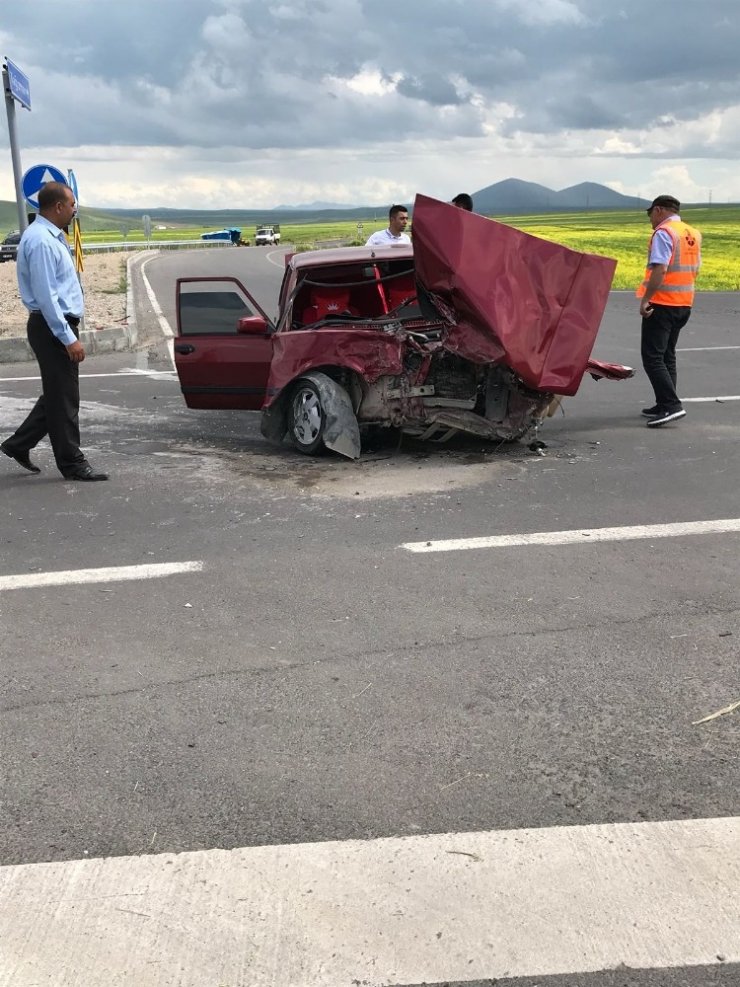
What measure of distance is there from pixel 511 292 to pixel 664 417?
2.19 m

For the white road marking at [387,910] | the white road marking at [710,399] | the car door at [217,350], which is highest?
the car door at [217,350]

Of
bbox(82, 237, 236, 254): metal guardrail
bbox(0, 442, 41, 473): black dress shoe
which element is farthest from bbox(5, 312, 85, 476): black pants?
bbox(82, 237, 236, 254): metal guardrail

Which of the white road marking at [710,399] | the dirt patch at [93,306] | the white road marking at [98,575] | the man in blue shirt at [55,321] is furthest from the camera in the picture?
the dirt patch at [93,306]

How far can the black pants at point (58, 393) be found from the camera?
7148 mm

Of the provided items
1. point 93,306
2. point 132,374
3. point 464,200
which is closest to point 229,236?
point 93,306

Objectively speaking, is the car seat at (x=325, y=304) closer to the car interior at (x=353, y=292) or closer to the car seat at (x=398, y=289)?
the car interior at (x=353, y=292)

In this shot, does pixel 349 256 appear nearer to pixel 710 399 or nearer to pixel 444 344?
pixel 444 344

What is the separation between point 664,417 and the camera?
346 inches

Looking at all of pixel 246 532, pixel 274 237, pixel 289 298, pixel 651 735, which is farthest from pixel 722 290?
pixel 274 237

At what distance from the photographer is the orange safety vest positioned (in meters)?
8.85

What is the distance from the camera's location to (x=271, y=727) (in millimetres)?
3613

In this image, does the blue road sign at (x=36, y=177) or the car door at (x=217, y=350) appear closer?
the car door at (x=217, y=350)

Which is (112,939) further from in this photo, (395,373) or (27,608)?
(395,373)

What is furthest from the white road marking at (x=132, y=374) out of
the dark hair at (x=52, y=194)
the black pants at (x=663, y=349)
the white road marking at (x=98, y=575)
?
the white road marking at (x=98, y=575)
